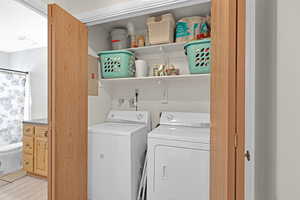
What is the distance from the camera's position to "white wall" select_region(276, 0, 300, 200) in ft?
1.54

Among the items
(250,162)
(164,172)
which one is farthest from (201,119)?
(250,162)

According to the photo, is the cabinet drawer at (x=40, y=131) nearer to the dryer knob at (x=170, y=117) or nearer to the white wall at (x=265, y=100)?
the dryer knob at (x=170, y=117)

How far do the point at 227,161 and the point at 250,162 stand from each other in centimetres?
42

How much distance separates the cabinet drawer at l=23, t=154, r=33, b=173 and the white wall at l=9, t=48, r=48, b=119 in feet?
3.67

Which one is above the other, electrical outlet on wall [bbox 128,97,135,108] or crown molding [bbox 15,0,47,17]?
crown molding [bbox 15,0,47,17]

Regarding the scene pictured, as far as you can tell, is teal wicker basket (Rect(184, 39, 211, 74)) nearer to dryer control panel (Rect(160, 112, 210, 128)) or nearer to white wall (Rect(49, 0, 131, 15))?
dryer control panel (Rect(160, 112, 210, 128))

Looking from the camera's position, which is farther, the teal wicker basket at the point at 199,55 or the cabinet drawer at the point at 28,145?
the cabinet drawer at the point at 28,145

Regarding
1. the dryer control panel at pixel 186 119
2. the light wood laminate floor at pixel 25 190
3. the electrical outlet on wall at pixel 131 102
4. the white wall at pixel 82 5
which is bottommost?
the light wood laminate floor at pixel 25 190

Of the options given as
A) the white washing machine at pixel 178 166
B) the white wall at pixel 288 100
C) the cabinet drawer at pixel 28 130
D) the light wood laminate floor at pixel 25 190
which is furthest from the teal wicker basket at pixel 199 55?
the cabinet drawer at pixel 28 130

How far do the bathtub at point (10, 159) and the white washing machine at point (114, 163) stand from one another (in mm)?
2056

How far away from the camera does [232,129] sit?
1.79 feet

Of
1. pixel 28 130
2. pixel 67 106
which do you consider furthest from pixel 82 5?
pixel 28 130

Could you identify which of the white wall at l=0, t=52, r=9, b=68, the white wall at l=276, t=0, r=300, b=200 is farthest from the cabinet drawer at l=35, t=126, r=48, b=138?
the white wall at l=276, t=0, r=300, b=200

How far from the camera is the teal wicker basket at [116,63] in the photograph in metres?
2.15
